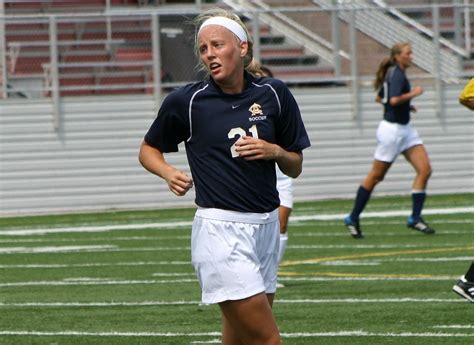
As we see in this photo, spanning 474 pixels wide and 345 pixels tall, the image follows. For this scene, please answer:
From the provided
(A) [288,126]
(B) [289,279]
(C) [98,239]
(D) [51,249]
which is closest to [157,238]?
(C) [98,239]

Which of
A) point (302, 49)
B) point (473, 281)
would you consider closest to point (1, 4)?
point (302, 49)

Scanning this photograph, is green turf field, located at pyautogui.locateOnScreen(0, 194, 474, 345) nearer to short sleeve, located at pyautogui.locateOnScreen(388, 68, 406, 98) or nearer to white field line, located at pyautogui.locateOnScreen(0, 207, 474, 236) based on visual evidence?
white field line, located at pyautogui.locateOnScreen(0, 207, 474, 236)

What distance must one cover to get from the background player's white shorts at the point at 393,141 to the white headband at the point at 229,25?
391 inches

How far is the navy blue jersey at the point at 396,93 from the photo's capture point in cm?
1611

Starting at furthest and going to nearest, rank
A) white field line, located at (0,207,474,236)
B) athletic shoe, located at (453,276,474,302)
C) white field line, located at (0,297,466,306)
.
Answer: white field line, located at (0,207,474,236) → white field line, located at (0,297,466,306) → athletic shoe, located at (453,276,474,302)

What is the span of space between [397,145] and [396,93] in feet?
1.93

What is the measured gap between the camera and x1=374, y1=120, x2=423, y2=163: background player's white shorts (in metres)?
16.0

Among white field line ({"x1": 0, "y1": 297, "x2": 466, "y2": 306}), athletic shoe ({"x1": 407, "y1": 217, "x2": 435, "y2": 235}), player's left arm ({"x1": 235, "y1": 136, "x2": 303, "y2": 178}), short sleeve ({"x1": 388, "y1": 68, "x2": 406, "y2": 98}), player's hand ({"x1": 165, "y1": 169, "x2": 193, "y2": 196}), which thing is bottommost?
athletic shoe ({"x1": 407, "y1": 217, "x2": 435, "y2": 235})

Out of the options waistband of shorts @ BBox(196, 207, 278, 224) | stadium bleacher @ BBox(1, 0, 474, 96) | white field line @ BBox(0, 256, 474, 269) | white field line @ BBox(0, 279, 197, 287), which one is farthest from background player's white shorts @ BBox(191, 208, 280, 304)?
stadium bleacher @ BBox(1, 0, 474, 96)

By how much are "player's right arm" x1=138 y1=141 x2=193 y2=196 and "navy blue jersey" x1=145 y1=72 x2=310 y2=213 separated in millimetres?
65

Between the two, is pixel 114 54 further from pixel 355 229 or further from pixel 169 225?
pixel 355 229

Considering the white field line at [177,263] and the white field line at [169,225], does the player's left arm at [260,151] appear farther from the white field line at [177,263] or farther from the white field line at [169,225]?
the white field line at [169,225]

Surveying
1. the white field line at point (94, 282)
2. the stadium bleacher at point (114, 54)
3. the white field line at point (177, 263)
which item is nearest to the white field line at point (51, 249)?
the white field line at point (177, 263)

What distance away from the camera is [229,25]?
611 cm
